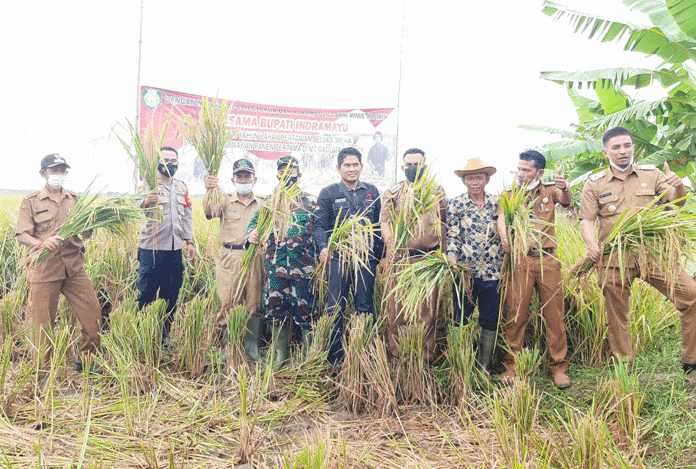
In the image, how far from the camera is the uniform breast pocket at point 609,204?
11.7 feet

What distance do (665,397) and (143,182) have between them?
410 centimetres

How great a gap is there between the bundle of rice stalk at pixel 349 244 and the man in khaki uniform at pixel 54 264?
1977 mm

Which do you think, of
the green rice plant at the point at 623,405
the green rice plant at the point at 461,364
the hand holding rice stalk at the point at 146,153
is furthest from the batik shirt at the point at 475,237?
the hand holding rice stalk at the point at 146,153

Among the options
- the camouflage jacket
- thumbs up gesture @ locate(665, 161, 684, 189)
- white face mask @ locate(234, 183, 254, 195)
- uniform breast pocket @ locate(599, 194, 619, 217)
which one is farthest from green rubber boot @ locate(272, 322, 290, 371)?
thumbs up gesture @ locate(665, 161, 684, 189)

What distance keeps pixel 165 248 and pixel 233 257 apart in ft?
2.39

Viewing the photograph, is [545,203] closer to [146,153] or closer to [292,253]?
[292,253]

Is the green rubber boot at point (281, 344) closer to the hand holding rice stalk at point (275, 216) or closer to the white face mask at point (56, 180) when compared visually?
the hand holding rice stalk at point (275, 216)

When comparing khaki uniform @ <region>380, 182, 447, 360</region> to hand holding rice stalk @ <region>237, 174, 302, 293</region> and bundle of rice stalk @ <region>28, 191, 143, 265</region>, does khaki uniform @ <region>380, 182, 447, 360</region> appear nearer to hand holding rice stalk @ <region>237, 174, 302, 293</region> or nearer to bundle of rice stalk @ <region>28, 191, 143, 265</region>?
hand holding rice stalk @ <region>237, 174, 302, 293</region>

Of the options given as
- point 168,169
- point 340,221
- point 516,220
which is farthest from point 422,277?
point 168,169

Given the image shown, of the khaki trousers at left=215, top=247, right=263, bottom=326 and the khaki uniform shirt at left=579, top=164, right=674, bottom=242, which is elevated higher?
the khaki uniform shirt at left=579, top=164, right=674, bottom=242

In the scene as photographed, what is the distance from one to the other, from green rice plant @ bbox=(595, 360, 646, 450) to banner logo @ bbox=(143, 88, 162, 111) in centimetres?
679

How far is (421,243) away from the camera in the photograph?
382 cm

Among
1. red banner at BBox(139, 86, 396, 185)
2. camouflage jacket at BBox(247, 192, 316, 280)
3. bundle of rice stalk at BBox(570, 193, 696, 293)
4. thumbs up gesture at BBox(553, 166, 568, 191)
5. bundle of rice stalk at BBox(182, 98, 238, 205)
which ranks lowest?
camouflage jacket at BBox(247, 192, 316, 280)

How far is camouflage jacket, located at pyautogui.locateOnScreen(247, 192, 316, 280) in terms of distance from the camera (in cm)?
401
